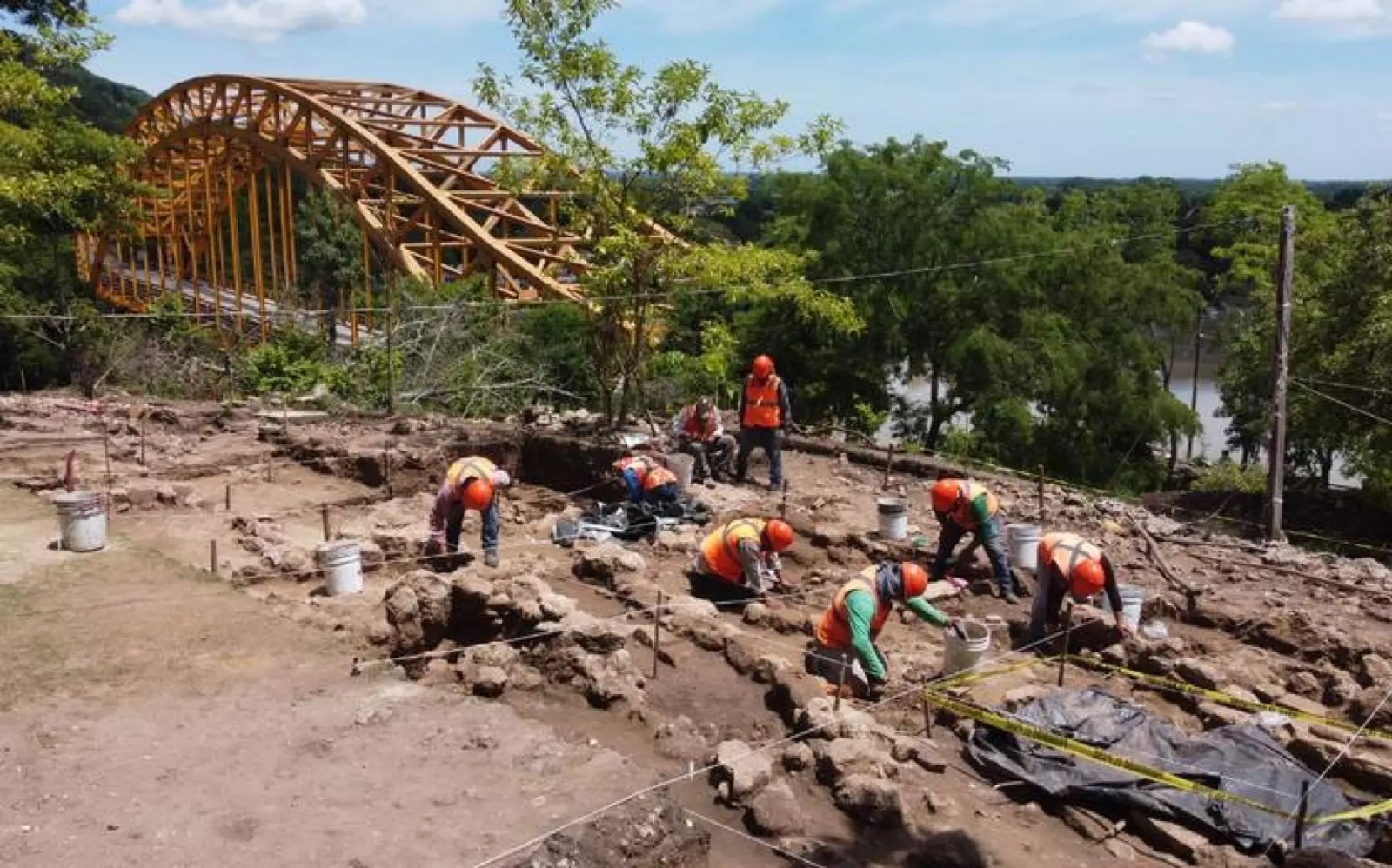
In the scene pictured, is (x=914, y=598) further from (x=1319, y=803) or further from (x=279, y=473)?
(x=279, y=473)

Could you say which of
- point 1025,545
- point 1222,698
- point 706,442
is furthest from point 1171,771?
point 706,442

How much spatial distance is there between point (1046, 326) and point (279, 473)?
16.3 metres

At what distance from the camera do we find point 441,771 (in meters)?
5.68

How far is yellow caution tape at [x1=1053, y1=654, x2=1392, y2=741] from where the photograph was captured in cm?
678

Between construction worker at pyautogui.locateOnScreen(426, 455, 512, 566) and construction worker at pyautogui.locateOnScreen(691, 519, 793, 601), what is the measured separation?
6.42 ft

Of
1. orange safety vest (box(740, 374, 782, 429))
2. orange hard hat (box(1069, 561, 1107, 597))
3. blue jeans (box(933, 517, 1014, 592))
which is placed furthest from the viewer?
orange safety vest (box(740, 374, 782, 429))

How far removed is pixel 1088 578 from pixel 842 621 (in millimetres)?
2073

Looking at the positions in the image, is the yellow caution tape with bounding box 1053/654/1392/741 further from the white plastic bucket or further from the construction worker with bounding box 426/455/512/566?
the construction worker with bounding box 426/455/512/566

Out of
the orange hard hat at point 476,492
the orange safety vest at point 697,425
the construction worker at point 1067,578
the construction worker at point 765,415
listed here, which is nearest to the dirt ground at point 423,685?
the construction worker at point 1067,578

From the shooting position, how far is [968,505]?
9.60m

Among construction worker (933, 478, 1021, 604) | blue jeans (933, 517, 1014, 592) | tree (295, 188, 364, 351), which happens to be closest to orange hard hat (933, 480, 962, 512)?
construction worker (933, 478, 1021, 604)

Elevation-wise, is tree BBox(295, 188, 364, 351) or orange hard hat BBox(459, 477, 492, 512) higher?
tree BBox(295, 188, 364, 351)

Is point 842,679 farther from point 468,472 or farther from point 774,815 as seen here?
point 468,472

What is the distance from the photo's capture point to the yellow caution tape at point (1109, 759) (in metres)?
5.39
